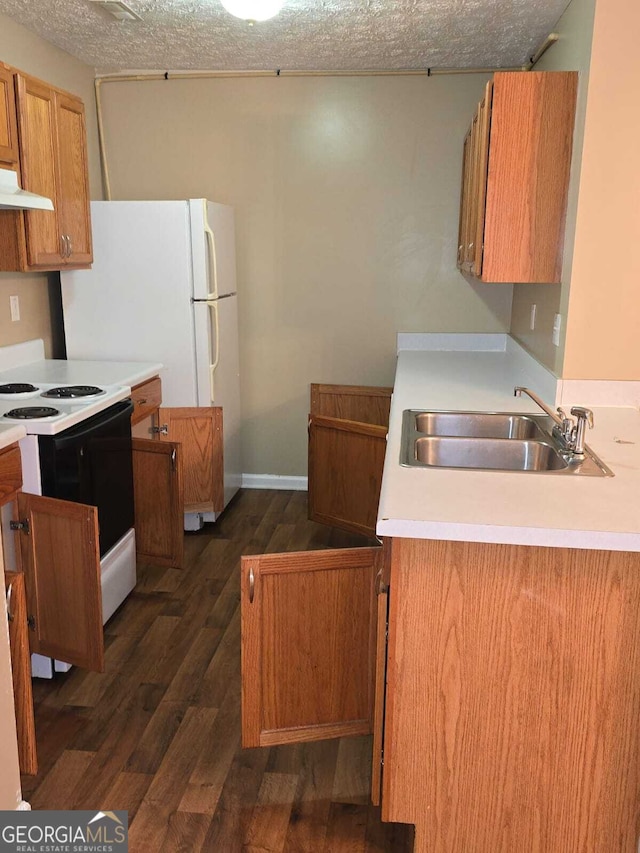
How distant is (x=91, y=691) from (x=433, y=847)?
128 centimetres

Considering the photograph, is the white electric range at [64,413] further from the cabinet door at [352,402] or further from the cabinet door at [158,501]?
the cabinet door at [352,402]

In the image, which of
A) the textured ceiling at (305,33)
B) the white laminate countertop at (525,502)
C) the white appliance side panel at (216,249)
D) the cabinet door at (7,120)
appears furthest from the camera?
the white appliance side panel at (216,249)

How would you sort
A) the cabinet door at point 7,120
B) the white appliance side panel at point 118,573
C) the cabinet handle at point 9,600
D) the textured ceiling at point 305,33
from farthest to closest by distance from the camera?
1. the textured ceiling at point 305,33
2. the white appliance side panel at point 118,573
3. the cabinet door at point 7,120
4. the cabinet handle at point 9,600

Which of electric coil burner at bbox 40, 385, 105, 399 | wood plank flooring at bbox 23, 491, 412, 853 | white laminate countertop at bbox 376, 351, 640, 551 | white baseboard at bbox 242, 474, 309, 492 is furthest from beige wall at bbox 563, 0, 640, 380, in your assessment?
white baseboard at bbox 242, 474, 309, 492

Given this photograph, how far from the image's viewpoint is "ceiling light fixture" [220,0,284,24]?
288cm

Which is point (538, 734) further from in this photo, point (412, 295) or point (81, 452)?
point (412, 295)

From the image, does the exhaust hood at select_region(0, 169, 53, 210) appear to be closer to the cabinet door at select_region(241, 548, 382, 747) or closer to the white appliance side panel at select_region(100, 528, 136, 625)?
the white appliance side panel at select_region(100, 528, 136, 625)

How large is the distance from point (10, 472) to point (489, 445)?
1.44 meters

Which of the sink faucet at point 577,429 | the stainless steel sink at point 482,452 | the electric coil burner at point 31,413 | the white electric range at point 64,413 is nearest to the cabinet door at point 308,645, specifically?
the stainless steel sink at point 482,452

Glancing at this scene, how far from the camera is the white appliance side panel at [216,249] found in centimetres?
369

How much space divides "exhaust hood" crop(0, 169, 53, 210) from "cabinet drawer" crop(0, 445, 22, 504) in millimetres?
815

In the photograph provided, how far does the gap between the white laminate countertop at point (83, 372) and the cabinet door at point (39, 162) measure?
48cm

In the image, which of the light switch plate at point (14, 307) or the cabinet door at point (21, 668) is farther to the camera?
the light switch plate at point (14, 307)

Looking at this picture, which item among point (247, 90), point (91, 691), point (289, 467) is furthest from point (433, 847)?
point (247, 90)
